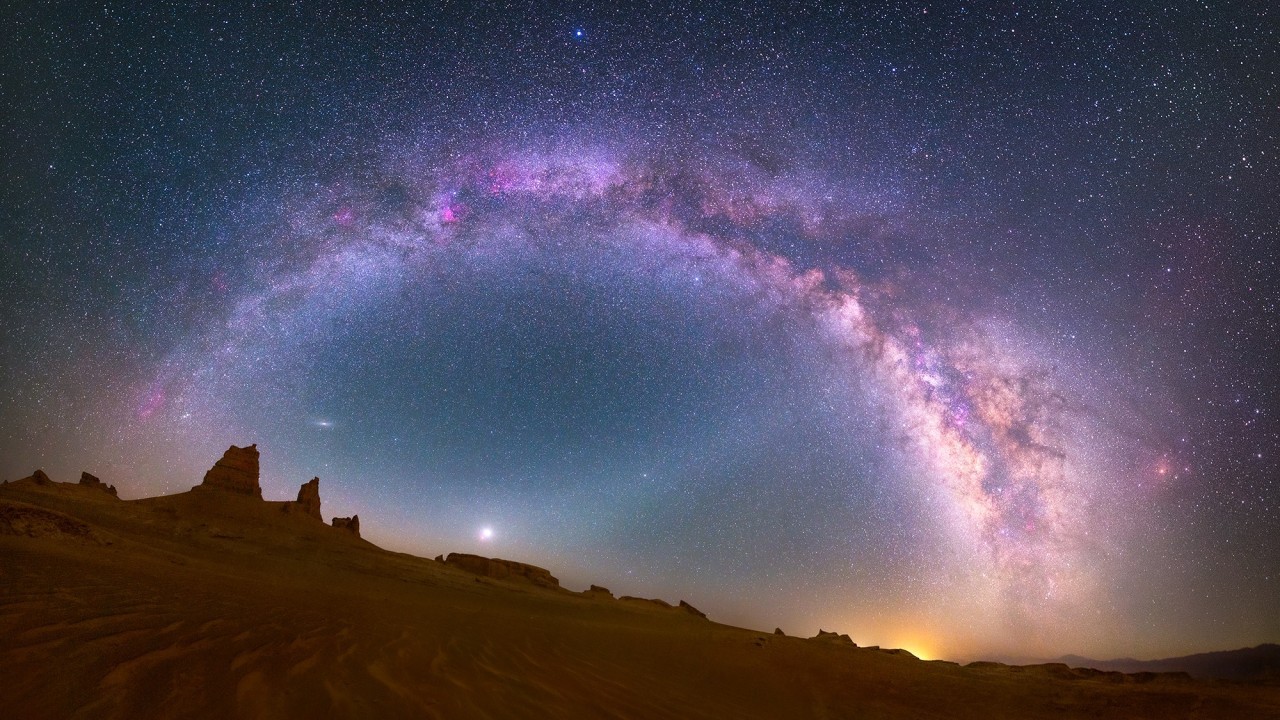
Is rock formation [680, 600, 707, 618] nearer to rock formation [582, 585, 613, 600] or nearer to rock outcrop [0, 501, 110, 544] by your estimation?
rock formation [582, 585, 613, 600]

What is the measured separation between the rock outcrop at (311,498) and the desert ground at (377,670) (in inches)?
1277

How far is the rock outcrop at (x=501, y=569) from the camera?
168 feet

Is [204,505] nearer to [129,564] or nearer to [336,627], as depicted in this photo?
[129,564]

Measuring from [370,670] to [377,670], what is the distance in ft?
0.23

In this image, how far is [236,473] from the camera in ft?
151

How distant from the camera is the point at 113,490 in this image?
44719 millimetres

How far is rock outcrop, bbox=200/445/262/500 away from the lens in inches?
1745

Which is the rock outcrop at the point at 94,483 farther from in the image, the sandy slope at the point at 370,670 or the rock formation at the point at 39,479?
the sandy slope at the point at 370,670

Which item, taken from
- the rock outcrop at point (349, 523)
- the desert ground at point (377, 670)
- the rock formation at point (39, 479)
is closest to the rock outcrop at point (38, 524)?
the desert ground at point (377, 670)

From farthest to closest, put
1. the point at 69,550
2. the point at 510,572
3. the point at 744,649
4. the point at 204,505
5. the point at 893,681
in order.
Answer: the point at 510,572
the point at 204,505
the point at 744,649
the point at 893,681
the point at 69,550

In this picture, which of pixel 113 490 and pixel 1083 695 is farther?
pixel 113 490

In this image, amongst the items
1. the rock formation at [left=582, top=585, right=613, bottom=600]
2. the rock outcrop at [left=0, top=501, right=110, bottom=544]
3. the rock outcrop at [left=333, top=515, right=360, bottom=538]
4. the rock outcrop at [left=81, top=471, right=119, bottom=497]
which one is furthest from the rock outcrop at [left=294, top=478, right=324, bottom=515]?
the rock outcrop at [left=0, top=501, right=110, bottom=544]

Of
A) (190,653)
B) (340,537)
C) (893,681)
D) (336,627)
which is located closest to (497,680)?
(190,653)

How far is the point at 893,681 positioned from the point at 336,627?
13.5 meters
